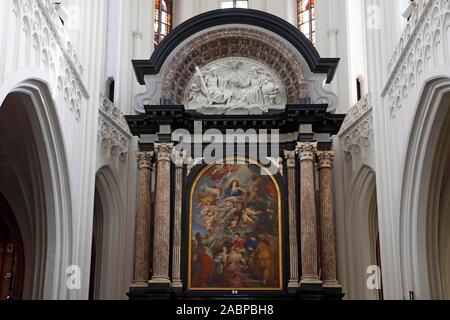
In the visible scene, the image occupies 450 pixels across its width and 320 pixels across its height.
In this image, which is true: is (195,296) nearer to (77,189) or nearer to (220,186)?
(220,186)

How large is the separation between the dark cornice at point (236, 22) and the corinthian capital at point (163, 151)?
1983 mm

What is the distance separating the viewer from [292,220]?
17750 mm

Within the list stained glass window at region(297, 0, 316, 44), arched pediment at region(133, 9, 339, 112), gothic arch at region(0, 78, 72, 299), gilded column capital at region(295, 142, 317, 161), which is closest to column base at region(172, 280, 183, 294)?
gothic arch at region(0, 78, 72, 299)

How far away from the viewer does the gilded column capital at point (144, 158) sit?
715 inches

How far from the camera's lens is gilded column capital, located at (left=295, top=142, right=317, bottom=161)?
1789 centimetres

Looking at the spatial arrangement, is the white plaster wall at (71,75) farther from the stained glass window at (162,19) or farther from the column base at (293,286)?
the stained glass window at (162,19)

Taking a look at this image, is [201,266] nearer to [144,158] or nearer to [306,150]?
[144,158]

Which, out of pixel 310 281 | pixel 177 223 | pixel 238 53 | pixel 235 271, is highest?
pixel 238 53

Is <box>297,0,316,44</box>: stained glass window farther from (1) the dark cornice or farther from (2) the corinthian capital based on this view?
(2) the corinthian capital

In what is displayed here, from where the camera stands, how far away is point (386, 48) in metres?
15.3

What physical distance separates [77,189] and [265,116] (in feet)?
20.3

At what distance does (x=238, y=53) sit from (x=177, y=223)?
5289mm

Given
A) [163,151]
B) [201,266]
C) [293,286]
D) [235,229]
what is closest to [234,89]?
[163,151]
